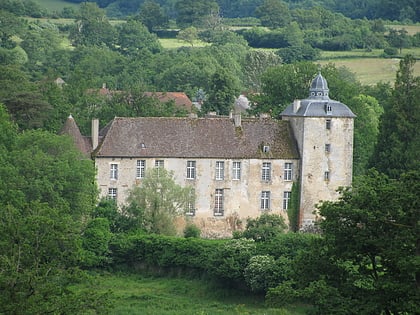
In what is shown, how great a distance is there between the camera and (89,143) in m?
71.2

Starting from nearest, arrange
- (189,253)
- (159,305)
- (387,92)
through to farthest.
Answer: (159,305)
(189,253)
(387,92)

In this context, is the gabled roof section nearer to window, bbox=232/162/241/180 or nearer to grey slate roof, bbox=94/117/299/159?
grey slate roof, bbox=94/117/299/159

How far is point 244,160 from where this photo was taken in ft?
236

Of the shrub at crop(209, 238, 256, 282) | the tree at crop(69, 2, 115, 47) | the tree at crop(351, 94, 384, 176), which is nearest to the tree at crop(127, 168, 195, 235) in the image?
the shrub at crop(209, 238, 256, 282)

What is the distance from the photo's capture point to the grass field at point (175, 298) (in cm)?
5747

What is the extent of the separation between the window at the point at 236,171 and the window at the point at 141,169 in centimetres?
435

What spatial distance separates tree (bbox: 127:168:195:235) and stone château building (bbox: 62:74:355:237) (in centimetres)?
157

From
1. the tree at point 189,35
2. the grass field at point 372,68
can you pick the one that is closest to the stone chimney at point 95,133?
the grass field at point 372,68

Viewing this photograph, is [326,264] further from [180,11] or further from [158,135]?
[180,11]

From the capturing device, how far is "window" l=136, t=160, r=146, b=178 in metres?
70.8

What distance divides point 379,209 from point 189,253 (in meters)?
22.3

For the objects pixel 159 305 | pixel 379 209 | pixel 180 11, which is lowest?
pixel 159 305

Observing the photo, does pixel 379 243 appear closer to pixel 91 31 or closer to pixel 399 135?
pixel 399 135

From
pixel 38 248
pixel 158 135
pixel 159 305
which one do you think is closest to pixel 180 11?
pixel 158 135
